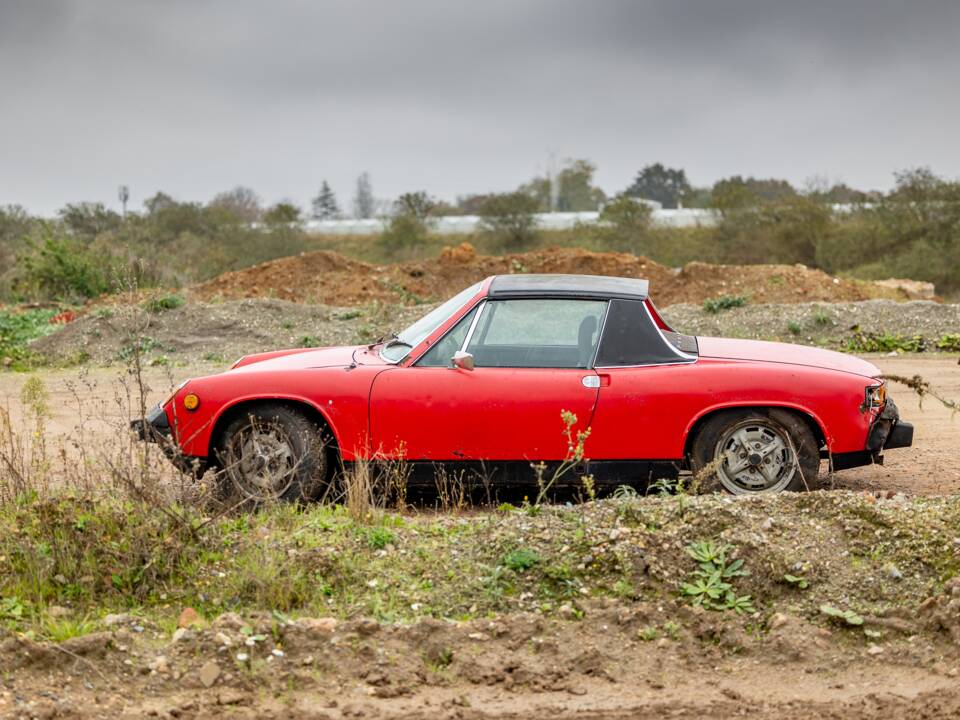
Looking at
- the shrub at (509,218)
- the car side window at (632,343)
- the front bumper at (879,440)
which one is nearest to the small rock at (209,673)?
the car side window at (632,343)

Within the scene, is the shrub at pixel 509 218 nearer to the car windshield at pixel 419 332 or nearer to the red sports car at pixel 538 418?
the car windshield at pixel 419 332

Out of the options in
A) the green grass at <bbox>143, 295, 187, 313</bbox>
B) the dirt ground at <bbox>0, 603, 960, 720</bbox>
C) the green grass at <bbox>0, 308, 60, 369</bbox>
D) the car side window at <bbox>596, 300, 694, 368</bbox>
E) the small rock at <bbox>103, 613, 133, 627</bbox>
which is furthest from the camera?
the green grass at <bbox>143, 295, 187, 313</bbox>

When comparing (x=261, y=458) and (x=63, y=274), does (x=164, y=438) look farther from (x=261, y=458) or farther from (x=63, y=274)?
(x=63, y=274)

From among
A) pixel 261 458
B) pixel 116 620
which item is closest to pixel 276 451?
pixel 261 458

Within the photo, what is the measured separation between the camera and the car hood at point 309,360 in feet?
23.8

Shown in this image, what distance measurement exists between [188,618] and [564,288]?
10.8ft

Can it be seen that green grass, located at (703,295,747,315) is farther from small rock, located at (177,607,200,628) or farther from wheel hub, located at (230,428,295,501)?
small rock, located at (177,607,200,628)

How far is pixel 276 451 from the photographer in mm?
6922

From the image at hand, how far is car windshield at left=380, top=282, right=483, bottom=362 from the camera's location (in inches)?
287

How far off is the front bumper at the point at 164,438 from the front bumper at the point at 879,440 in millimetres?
3840

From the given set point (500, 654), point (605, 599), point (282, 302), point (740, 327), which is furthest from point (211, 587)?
point (282, 302)

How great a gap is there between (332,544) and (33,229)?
125 feet

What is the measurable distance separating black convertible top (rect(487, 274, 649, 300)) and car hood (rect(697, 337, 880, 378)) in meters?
0.61

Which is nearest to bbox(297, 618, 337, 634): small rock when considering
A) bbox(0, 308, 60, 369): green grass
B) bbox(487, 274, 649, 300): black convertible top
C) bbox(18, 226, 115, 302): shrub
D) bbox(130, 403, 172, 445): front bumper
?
bbox(130, 403, 172, 445): front bumper
